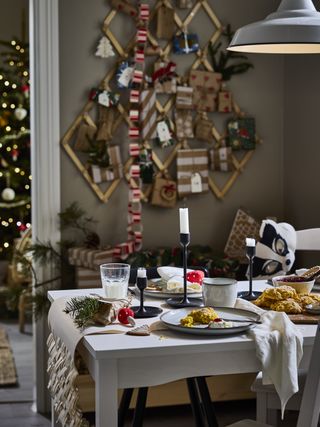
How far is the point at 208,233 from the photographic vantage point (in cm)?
425

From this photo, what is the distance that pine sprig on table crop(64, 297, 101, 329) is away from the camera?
7.41ft

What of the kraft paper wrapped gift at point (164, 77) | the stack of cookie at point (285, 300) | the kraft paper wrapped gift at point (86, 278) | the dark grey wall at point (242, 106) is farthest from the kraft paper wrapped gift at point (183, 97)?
the stack of cookie at point (285, 300)

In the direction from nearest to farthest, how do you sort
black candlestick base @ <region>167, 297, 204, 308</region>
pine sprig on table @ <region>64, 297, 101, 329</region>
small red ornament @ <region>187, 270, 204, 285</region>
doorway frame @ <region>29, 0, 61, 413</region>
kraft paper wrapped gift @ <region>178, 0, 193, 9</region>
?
pine sprig on table @ <region>64, 297, 101, 329</region>, black candlestick base @ <region>167, 297, 204, 308</region>, small red ornament @ <region>187, 270, 204, 285</region>, doorway frame @ <region>29, 0, 61, 413</region>, kraft paper wrapped gift @ <region>178, 0, 193, 9</region>

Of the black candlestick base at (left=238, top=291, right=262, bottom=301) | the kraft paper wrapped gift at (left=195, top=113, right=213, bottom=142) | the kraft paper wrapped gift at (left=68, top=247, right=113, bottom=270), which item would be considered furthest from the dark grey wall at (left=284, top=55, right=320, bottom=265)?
the black candlestick base at (left=238, top=291, right=262, bottom=301)

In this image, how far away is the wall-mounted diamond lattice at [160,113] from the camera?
400 cm

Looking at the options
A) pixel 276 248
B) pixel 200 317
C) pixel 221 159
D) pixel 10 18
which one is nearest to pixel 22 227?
pixel 10 18

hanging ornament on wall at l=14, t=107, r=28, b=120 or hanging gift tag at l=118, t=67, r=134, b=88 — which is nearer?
hanging gift tag at l=118, t=67, r=134, b=88

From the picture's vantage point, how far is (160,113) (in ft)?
13.5

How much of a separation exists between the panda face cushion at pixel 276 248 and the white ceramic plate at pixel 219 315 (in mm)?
1234

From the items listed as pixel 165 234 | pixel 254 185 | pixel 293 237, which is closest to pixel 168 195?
pixel 165 234

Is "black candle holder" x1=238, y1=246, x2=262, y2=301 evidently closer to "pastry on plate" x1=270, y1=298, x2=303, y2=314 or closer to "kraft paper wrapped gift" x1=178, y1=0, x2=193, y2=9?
"pastry on plate" x1=270, y1=298, x2=303, y2=314

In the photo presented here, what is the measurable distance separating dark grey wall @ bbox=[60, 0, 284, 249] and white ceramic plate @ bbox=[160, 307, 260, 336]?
1.78 m

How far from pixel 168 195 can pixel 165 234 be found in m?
0.20

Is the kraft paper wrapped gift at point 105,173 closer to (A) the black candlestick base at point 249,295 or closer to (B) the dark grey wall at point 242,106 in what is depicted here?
(B) the dark grey wall at point 242,106
